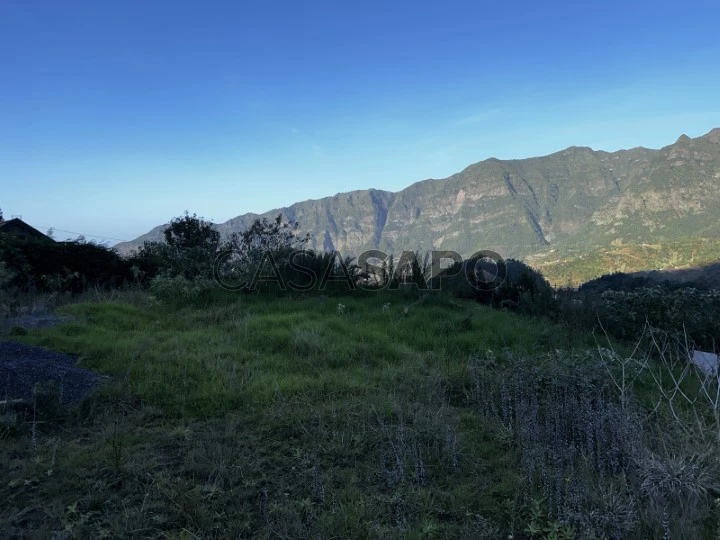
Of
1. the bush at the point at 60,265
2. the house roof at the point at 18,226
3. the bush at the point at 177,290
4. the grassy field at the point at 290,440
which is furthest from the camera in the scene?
the house roof at the point at 18,226

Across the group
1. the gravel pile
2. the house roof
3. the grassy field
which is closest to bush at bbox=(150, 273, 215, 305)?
the grassy field

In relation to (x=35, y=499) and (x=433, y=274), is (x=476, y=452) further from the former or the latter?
(x=433, y=274)

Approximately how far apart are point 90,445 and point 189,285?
15.4ft

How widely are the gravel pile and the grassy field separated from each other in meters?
0.19

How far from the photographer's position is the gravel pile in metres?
3.56

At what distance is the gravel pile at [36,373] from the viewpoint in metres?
3.56

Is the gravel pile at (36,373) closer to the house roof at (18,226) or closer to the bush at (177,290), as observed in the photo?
the bush at (177,290)

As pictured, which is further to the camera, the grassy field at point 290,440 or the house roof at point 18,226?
the house roof at point 18,226

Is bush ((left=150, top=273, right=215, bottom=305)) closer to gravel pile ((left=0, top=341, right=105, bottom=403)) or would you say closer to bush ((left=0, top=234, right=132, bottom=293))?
bush ((left=0, top=234, right=132, bottom=293))

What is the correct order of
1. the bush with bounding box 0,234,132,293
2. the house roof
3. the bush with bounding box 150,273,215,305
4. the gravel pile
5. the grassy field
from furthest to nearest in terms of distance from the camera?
the house roof, the bush with bounding box 0,234,132,293, the bush with bounding box 150,273,215,305, the gravel pile, the grassy field

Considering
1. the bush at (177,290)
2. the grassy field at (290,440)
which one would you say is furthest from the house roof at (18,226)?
the grassy field at (290,440)

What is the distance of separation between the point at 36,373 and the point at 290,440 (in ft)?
7.74

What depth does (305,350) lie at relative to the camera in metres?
4.93

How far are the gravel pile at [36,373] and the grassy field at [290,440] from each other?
0.61ft
